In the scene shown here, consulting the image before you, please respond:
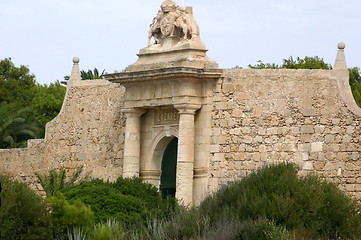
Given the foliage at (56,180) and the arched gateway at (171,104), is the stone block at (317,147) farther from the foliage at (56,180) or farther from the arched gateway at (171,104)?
the foliage at (56,180)

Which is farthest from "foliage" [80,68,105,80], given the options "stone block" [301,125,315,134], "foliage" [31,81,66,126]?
Result: "stone block" [301,125,315,134]

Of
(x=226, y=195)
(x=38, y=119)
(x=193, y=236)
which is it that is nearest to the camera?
(x=193, y=236)

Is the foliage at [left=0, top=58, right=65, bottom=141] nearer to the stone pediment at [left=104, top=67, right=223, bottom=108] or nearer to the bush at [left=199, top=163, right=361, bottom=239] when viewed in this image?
the stone pediment at [left=104, top=67, right=223, bottom=108]

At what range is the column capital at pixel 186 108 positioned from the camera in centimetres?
2902

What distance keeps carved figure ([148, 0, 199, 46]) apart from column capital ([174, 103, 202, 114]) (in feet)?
5.40

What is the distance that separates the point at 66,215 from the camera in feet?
76.9

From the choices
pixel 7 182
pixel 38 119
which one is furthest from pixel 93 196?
pixel 38 119

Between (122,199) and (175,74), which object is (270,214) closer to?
(122,199)

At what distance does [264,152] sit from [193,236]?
194 inches

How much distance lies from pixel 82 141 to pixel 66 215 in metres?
9.70

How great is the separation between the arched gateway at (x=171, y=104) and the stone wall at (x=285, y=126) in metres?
0.39

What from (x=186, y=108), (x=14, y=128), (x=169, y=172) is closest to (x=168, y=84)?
(x=186, y=108)

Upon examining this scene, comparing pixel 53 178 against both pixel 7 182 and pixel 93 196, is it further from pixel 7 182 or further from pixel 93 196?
pixel 7 182

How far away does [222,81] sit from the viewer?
2912cm
